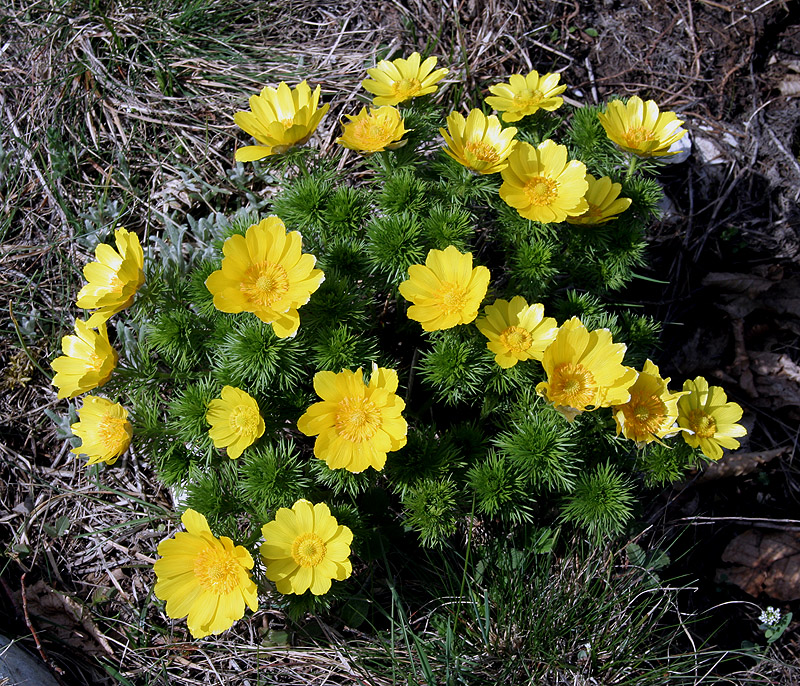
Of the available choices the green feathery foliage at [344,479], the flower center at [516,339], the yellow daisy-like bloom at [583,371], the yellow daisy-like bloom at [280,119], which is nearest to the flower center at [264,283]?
the yellow daisy-like bloom at [280,119]

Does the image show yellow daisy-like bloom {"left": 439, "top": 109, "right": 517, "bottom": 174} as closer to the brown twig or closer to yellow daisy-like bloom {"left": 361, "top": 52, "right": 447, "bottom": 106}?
yellow daisy-like bloom {"left": 361, "top": 52, "right": 447, "bottom": 106}

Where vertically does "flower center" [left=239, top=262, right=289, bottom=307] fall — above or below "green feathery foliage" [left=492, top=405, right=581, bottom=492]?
above

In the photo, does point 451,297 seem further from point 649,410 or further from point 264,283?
point 649,410

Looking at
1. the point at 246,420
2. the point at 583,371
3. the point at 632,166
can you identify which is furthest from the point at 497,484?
the point at 632,166

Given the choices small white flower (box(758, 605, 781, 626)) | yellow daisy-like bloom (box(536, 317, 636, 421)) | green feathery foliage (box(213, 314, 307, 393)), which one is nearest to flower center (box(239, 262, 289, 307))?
green feathery foliage (box(213, 314, 307, 393))

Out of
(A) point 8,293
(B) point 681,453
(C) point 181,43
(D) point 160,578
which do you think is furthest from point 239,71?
(B) point 681,453

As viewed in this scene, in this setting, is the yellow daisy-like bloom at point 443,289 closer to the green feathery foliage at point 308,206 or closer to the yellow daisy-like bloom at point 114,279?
the green feathery foliage at point 308,206
